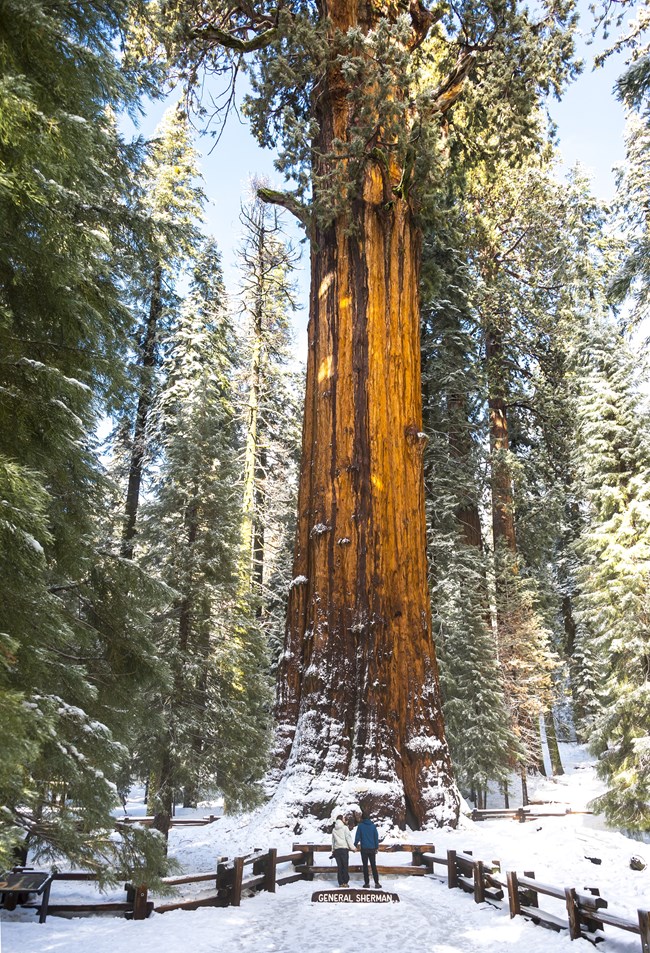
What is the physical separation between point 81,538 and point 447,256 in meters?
16.1

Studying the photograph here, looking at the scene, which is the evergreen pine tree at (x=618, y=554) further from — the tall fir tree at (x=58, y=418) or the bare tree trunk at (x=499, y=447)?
the tall fir tree at (x=58, y=418)

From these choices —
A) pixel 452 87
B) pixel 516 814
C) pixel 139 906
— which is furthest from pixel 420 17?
pixel 516 814

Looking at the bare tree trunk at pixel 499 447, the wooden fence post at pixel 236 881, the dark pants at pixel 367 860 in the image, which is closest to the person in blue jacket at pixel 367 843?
the dark pants at pixel 367 860

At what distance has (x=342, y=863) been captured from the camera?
300 inches

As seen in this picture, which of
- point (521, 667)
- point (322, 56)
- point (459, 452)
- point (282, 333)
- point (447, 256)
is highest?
point (282, 333)

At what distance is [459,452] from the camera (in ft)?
61.7

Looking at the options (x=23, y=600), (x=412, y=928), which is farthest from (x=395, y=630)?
(x=23, y=600)

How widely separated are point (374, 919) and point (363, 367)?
753 centimetres

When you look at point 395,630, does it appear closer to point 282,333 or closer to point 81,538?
point 81,538

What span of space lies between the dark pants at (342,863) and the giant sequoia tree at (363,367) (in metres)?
1.07

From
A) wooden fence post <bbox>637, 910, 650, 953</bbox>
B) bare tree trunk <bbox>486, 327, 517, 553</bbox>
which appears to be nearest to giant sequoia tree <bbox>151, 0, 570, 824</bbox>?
wooden fence post <bbox>637, 910, 650, 953</bbox>

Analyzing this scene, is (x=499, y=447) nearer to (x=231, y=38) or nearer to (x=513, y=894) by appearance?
(x=231, y=38)

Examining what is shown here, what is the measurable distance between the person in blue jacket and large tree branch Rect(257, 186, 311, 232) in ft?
31.7

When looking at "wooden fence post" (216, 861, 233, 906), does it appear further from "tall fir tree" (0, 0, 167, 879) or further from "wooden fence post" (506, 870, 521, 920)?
"wooden fence post" (506, 870, 521, 920)
